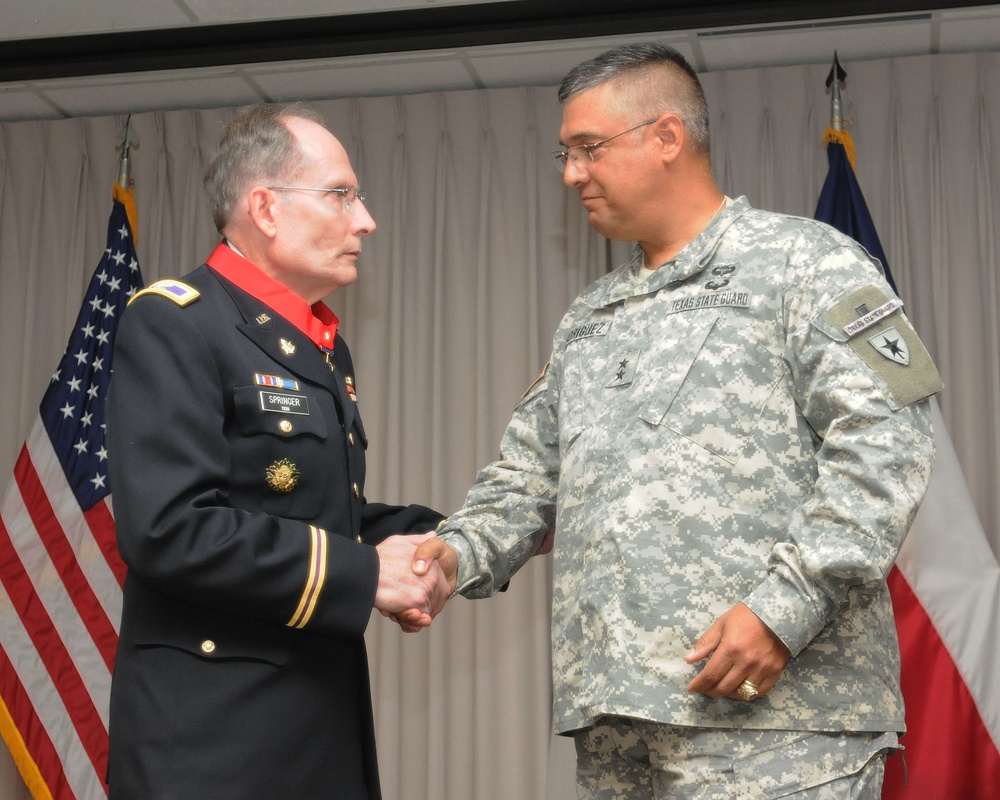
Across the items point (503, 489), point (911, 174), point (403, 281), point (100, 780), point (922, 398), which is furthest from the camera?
point (403, 281)

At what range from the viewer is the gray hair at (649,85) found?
7.57ft

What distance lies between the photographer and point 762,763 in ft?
5.81

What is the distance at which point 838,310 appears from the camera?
1.88 m

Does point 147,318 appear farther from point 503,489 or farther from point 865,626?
point 865,626

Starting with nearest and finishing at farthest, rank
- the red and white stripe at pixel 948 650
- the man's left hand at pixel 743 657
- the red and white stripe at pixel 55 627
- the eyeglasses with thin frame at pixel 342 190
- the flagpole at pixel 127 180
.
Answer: the man's left hand at pixel 743 657 < the eyeglasses with thin frame at pixel 342 190 < the red and white stripe at pixel 948 650 < the red and white stripe at pixel 55 627 < the flagpole at pixel 127 180

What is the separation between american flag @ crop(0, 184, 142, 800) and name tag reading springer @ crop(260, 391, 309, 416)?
2.41 meters

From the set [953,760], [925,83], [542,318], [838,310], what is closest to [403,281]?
[542,318]

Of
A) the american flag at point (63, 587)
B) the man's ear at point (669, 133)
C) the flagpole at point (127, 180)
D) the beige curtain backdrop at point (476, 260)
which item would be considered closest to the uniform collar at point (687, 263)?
the man's ear at point (669, 133)

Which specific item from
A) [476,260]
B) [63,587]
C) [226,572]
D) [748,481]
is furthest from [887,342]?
[63,587]

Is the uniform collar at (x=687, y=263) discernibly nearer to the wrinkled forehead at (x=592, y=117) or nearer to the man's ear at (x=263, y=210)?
the wrinkled forehead at (x=592, y=117)

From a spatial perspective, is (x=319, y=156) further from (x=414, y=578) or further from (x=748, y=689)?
(x=748, y=689)

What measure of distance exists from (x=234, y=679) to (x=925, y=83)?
3.54 m

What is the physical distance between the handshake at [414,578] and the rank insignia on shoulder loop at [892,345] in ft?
2.83

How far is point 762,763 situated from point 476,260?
305 centimetres
